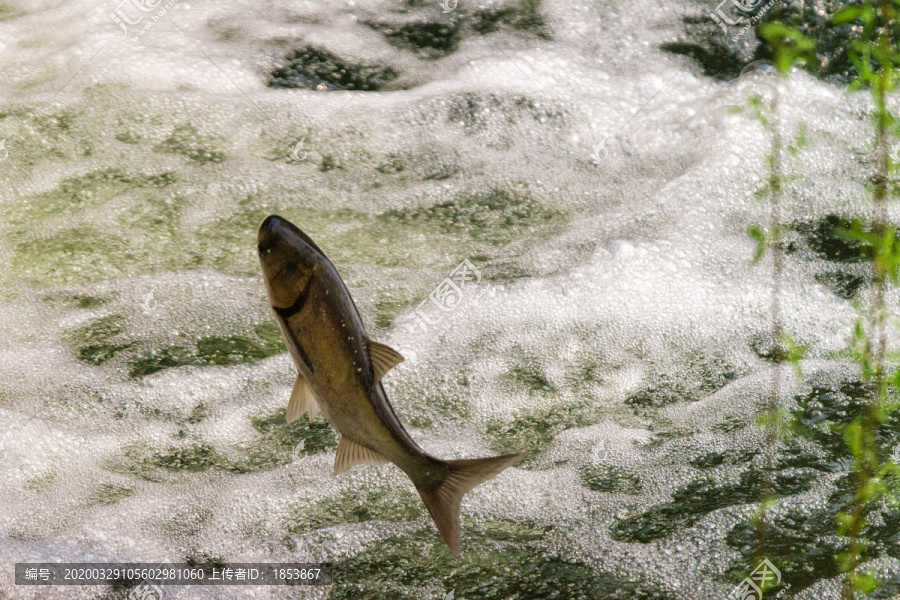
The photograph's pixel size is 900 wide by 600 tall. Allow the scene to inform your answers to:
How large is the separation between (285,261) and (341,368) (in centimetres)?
21

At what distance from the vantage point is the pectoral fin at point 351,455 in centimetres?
141

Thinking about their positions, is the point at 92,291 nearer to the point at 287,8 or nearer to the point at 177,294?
the point at 177,294

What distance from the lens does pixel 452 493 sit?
54.2 inches

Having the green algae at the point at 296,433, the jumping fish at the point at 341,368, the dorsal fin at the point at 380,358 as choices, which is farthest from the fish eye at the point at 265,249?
the green algae at the point at 296,433

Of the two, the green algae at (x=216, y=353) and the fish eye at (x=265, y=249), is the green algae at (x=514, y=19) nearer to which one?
the green algae at (x=216, y=353)

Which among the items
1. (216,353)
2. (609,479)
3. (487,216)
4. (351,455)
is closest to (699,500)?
(609,479)

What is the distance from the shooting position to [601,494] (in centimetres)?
222

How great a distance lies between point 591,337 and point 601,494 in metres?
0.50

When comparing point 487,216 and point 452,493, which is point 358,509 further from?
point 487,216

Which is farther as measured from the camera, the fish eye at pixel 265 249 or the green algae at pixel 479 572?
the green algae at pixel 479 572

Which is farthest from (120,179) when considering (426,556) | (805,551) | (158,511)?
(805,551)

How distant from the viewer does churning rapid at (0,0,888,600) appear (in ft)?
7.00

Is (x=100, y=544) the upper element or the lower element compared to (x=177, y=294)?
lower

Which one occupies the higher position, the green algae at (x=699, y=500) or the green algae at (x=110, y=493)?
the green algae at (x=699, y=500)
